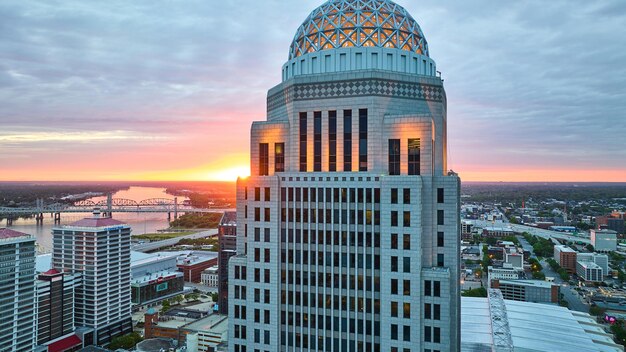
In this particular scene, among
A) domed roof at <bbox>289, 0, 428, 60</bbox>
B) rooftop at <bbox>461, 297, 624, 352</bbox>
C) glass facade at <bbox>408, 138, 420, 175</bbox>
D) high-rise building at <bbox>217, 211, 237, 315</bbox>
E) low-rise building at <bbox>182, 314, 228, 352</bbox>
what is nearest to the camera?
glass facade at <bbox>408, 138, 420, 175</bbox>

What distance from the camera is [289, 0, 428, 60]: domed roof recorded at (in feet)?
154

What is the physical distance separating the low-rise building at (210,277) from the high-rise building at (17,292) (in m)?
83.7

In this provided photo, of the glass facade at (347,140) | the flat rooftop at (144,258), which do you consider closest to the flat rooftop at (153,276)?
the flat rooftop at (144,258)

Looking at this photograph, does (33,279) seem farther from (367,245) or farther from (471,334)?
(471,334)

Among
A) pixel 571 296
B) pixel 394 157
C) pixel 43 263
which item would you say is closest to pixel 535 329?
pixel 394 157

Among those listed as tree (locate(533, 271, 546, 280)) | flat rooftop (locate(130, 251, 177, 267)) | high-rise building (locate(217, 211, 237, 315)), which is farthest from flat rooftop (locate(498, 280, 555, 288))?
flat rooftop (locate(130, 251, 177, 267))

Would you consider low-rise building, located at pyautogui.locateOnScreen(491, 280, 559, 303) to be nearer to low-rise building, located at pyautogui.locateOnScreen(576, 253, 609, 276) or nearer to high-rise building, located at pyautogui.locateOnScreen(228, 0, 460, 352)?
low-rise building, located at pyautogui.locateOnScreen(576, 253, 609, 276)

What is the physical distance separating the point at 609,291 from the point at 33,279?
17998 centimetres

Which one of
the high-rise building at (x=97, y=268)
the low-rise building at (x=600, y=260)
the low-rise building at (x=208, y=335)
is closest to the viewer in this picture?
the low-rise building at (x=208, y=335)

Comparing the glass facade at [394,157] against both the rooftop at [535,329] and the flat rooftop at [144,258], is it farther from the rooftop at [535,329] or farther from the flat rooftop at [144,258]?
the flat rooftop at [144,258]

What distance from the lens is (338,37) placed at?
47375 millimetres

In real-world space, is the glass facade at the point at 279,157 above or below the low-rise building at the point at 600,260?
above

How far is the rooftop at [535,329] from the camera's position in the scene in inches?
3135

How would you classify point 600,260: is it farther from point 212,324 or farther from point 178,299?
point 178,299
